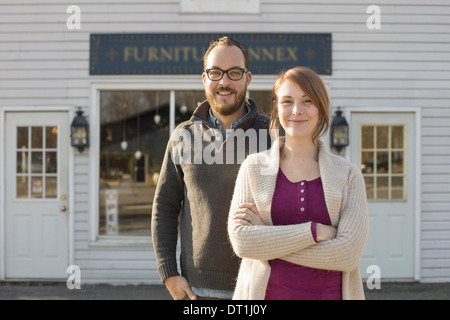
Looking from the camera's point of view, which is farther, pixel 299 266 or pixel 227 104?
pixel 227 104

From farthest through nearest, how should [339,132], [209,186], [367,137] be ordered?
[367,137] < [339,132] < [209,186]

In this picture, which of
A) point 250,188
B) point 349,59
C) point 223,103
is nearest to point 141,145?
point 349,59

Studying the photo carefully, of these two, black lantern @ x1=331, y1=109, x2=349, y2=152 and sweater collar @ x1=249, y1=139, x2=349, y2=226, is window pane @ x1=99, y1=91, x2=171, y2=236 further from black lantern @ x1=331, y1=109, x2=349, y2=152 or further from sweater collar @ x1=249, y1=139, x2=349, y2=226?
sweater collar @ x1=249, y1=139, x2=349, y2=226

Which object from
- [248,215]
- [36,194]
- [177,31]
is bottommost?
[36,194]

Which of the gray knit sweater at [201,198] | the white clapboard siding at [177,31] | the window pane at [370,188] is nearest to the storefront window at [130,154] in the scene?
the white clapboard siding at [177,31]

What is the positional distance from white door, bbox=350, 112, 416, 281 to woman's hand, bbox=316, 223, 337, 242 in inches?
166

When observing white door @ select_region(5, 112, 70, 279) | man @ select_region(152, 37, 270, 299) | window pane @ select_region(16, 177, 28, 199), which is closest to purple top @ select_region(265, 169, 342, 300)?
man @ select_region(152, 37, 270, 299)

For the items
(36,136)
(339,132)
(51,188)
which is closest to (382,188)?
(339,132)

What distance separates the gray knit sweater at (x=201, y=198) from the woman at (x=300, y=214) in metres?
0.29

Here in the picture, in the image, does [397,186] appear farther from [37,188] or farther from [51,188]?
[37,188]

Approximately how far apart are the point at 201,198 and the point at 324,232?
2.13 feet

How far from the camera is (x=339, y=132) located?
551 cm

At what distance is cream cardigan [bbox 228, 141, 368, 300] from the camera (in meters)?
1.64
